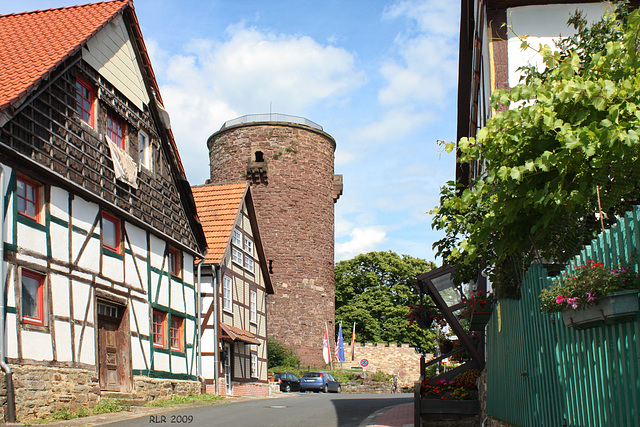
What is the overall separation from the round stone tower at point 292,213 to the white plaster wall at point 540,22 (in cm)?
2978

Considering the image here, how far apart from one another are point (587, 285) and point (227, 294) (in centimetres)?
2066

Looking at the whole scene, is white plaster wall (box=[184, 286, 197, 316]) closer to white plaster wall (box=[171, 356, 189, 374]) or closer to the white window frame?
white plaster wall (box=[171, 356, 189, 374])

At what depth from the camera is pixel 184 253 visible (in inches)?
805

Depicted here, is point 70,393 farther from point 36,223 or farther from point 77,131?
point 77,131

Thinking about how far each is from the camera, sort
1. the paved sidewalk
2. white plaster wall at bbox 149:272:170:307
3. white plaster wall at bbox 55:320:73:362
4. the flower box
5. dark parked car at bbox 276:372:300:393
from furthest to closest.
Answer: dark parked car at bbox 276:372:300:393, white plaster wall at bbox 149:272:170:307, the paved sidewalk, white plaster wall at bbox 55:320:73:362, the flower box

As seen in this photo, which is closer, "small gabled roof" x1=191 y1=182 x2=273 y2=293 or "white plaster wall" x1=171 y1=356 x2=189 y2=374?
"white plaster wall" x1=171 y1=356 x2=189 y2=374

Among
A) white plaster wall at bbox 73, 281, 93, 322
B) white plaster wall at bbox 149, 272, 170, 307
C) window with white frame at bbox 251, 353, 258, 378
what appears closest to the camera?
white plaster wall at bbox 73, 281, 93, 322

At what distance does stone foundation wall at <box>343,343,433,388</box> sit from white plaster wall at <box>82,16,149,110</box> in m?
35.9

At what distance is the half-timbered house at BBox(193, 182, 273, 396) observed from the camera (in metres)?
22.8

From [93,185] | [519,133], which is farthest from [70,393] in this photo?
[519,133]

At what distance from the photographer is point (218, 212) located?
2600 cm

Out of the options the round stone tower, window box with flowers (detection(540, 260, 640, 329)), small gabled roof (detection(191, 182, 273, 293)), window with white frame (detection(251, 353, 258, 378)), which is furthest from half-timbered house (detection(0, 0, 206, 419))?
the round stone tower

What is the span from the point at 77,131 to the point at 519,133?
35.7 feet

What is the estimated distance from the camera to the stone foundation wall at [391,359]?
50656 mm
